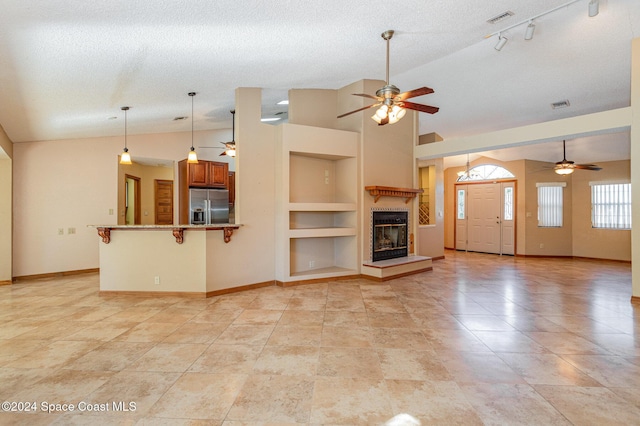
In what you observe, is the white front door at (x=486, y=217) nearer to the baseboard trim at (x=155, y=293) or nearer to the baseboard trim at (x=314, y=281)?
the baseboard trim at (x=314, y=281)

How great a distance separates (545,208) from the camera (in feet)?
28.8

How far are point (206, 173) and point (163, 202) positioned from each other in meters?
1.92

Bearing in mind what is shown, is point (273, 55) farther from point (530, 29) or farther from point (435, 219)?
point (435, 219)

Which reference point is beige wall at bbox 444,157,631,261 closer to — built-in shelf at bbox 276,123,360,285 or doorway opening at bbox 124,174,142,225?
built-in shelf at bbox 276,123,360,285

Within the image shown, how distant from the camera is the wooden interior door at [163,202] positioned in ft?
27.3

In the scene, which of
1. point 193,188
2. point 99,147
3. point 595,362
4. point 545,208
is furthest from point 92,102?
point 545,208

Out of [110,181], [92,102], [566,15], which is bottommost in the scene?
[110,181]

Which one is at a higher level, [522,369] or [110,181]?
[110,181]

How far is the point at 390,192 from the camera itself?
598cm

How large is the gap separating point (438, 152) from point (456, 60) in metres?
1.81

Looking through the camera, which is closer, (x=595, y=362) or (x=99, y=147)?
(x=595, y=362)

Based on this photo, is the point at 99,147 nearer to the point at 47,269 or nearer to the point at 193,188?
the point at 193,188

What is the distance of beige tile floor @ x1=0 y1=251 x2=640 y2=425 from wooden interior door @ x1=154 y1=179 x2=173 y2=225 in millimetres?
3647

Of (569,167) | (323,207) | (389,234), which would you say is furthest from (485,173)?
(323,207)
